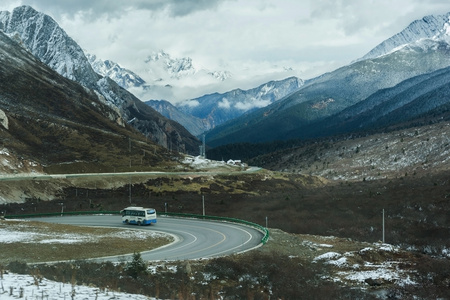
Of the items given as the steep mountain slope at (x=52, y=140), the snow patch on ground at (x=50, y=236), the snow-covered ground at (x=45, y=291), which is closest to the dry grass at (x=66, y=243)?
the snow patch on ground at (x=50, y=236)

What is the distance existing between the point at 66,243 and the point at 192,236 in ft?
48.7

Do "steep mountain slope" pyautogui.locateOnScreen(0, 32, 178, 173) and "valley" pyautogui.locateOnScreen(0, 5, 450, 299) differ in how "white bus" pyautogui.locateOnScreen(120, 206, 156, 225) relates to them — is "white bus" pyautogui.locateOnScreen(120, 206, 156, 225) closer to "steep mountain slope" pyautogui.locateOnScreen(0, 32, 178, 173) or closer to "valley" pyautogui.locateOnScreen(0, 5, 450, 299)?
"valley" pyautogui.locateOnScreen(0, 5, 450, 299)

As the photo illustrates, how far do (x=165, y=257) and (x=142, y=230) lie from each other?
1701 centimetres

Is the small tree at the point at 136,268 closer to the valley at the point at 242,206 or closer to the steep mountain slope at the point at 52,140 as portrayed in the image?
the valley at the point at 242,206

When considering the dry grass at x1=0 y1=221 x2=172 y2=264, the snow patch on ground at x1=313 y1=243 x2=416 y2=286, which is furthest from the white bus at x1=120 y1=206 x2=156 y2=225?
the snow patch on ground at x1=313 y1=243 x2=416 y2=286

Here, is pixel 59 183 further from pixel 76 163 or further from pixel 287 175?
pixel 287 175

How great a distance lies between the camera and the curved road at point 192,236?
40.8 metres

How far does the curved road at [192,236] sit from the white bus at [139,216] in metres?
0.96

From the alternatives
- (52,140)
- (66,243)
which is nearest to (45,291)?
(66,243)

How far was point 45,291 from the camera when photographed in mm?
16969

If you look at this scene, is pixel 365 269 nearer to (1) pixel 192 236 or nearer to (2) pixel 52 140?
(1) pixel 192 236

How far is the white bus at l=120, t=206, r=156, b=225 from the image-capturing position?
6016 centimetres

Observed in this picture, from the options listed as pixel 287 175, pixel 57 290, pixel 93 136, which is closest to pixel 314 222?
pixel 57 290

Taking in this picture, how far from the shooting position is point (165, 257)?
129 feet
